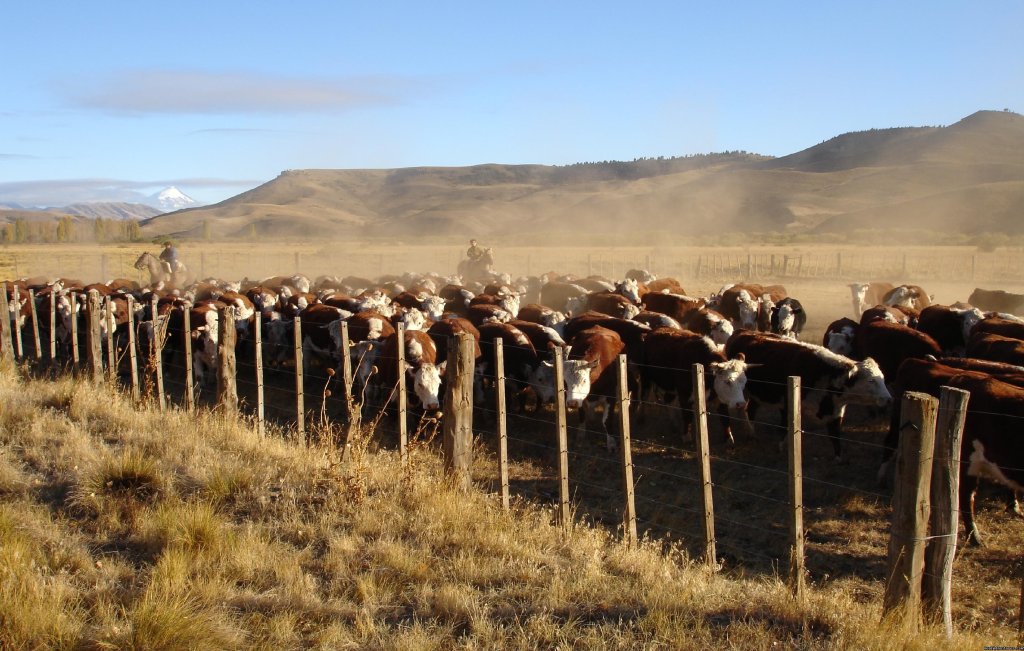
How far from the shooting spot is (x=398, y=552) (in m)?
5.52

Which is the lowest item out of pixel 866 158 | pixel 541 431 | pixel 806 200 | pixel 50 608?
pixel 541 431

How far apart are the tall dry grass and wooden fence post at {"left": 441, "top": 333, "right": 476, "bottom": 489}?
0.34m

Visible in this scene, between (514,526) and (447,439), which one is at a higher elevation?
(447,439)

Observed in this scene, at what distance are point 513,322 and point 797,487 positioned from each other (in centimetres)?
955

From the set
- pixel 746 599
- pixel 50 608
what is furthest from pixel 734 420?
pixel 50 608

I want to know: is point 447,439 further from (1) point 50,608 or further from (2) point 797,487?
(1) point 50,608

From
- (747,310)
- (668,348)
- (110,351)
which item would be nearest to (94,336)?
(110,351)

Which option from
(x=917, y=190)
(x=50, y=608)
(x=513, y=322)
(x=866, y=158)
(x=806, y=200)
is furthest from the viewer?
(x=866, y=158)

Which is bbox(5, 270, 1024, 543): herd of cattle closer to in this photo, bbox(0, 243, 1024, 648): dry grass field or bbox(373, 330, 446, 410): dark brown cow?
bbox(373, 330, 446, 410): dark brown cow

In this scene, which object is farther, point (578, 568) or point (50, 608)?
point (578, 568)

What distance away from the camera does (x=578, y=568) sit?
5543 millimetres

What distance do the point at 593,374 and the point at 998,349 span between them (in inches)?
244

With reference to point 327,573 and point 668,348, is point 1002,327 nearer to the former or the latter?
point 668,348

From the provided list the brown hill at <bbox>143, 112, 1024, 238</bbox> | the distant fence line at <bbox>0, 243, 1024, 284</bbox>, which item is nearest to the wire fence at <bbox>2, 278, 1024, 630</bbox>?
the distant fence line at <bbox>0, 243, 1024, 284</bbox>
